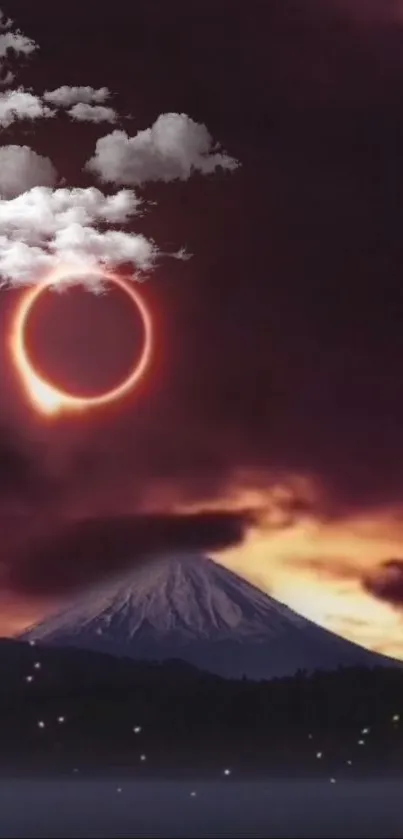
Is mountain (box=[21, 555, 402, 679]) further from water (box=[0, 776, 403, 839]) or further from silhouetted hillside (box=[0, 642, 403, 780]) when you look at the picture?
water (box=[0, 776, 403, 839])

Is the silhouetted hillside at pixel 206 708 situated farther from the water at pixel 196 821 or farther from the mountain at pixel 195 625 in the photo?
the water at pixel 196 821

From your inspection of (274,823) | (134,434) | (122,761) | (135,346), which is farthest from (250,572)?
(274,823)

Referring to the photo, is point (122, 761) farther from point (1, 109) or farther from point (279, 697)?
point (1, 109)

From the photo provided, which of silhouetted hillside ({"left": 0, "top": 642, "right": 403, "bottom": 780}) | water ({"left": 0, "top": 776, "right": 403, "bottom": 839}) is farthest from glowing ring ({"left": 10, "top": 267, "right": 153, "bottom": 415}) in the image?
water ({"left": 0, "top": 776, "right": 403, "bottom": 839})

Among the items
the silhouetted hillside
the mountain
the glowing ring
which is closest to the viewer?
the glowing ring

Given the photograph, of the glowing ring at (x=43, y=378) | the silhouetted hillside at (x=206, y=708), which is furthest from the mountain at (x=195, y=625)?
the glowing ring at (x=43, y=378)

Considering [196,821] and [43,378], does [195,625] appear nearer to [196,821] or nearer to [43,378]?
[196,821]
